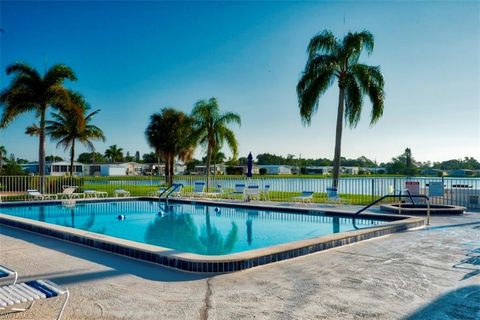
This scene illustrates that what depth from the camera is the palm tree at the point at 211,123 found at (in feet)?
72.0

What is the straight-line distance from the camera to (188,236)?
961 centimetres

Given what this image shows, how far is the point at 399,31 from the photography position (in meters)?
14.4

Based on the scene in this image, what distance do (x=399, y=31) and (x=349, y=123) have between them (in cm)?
464

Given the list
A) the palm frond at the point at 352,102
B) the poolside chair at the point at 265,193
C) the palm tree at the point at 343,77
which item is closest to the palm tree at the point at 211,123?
the poolside chair at the point at 265,193

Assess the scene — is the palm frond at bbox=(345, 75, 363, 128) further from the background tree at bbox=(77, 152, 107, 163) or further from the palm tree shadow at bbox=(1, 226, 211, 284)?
the background tree at bbox=(77, 152, 107, 163)

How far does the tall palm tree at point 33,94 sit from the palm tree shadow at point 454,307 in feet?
62.7

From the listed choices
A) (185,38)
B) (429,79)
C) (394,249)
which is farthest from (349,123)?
(394,249)

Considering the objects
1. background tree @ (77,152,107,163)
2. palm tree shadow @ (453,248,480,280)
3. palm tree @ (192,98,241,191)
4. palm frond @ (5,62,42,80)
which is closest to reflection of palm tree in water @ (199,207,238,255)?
palm tree shadow @ (453,248,480,280)

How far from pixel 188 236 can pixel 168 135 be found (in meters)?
18.9

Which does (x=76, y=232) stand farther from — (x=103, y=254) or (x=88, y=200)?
(x=88, y=200)

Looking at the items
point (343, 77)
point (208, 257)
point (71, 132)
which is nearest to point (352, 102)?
point (343, 77)

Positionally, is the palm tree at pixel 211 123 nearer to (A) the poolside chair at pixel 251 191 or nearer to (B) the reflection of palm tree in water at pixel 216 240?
(A) the poolside chair at pixel 251 191

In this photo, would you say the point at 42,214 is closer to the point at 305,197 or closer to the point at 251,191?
the point at 251,191

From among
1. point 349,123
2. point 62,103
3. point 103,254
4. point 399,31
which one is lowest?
point 103,254
